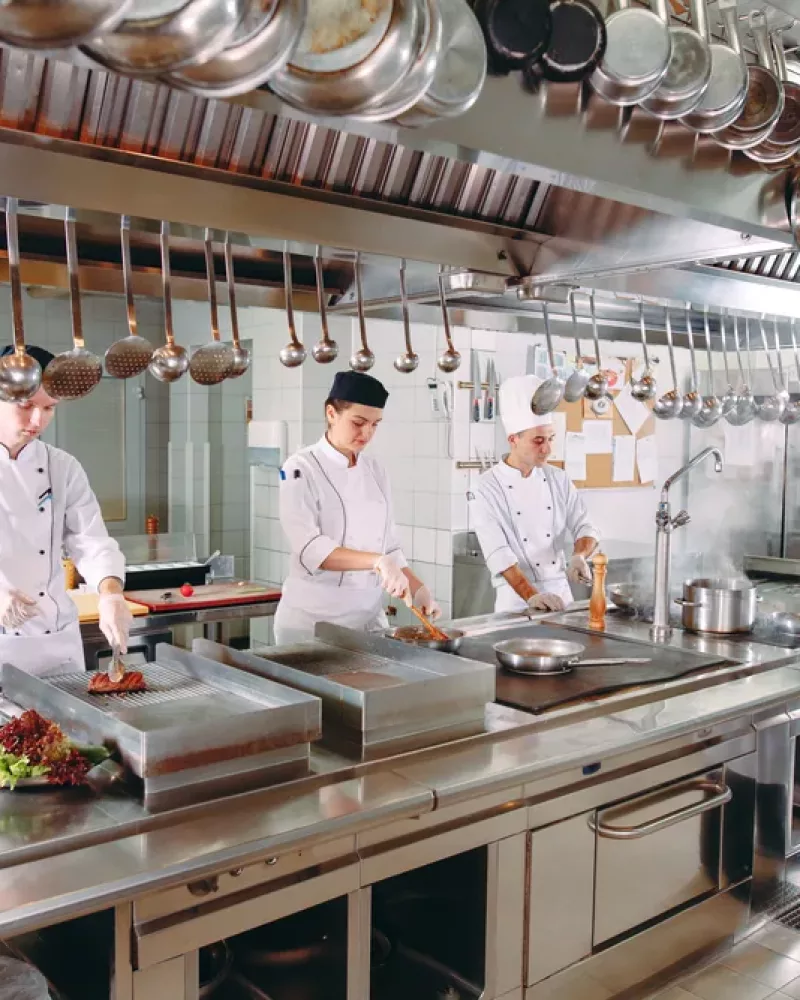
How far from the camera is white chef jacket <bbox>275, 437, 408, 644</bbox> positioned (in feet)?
11.4

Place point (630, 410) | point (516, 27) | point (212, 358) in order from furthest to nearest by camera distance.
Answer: point (630, 410), point (212, 358), point (516, 27)

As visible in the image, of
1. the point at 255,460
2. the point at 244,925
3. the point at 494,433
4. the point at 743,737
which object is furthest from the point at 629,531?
the point at 244,925

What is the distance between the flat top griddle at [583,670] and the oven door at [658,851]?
0.31 metres

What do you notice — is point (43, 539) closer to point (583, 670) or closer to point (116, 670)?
point (116, 670)

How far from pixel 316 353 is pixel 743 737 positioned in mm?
1653

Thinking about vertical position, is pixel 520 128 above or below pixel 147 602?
above

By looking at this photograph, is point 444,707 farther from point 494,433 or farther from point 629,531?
point 629,531

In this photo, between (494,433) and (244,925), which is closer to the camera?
(244,925)

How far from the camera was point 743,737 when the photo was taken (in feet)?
9.05

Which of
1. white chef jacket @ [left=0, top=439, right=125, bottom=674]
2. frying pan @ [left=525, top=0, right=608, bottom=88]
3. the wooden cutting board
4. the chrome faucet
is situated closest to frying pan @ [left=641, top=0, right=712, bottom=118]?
frying pan @ [left=525, top=0, right=608, bottom=88]

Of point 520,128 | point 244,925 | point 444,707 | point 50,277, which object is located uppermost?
point 520,128

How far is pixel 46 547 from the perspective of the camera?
316 centimetres

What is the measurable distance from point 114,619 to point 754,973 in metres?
2.05

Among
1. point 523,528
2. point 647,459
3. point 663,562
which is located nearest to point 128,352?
point 663,562
